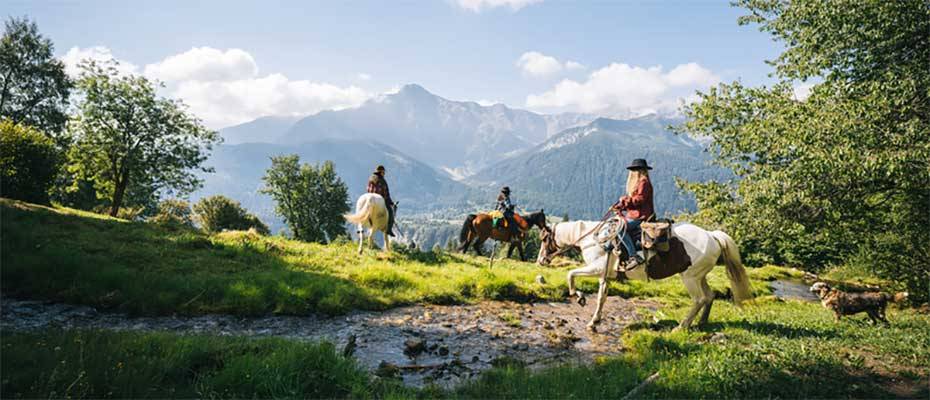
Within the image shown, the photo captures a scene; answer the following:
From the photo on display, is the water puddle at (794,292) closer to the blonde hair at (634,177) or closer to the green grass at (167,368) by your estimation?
the blonde hair at (634,177)

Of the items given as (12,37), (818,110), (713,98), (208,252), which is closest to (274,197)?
(12,37)

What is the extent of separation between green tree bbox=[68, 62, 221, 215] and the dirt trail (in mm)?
30952

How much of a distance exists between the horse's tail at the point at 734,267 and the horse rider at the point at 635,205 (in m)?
1.86

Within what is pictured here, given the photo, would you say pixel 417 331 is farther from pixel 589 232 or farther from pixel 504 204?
pixel 504 204

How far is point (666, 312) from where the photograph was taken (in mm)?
11305

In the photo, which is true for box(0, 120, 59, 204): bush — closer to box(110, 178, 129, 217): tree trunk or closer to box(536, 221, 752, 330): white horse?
box(110, 178, 129, 217): tree trunk

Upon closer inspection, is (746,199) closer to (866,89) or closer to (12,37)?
(866,89)

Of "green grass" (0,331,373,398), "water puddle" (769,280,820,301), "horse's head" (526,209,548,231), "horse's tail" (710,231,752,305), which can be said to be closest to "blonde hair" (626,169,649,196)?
"horse's tail" (710,231,752,305)

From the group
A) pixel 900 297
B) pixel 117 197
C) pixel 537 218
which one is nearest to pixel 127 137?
pixel 117 197

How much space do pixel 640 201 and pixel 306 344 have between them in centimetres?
801

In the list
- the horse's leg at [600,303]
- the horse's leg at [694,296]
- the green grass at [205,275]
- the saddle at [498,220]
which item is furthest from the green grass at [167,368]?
the saddle at [498,220]

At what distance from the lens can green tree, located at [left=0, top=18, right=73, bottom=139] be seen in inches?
1332

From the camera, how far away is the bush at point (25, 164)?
1892 cm

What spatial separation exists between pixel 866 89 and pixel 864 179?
2.64 m
